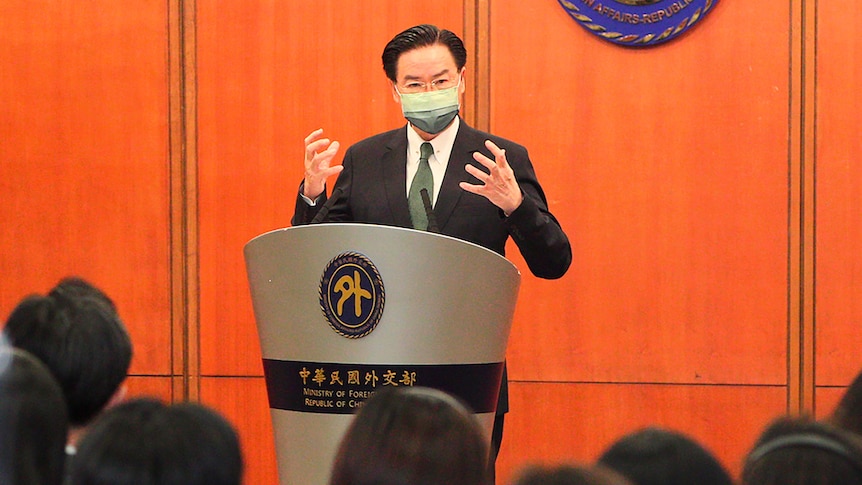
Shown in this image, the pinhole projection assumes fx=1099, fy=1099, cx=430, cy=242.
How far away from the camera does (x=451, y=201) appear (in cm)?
257

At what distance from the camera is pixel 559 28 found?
421cm

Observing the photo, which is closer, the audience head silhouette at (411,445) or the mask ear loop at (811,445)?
the mask ear loop at (811,445)

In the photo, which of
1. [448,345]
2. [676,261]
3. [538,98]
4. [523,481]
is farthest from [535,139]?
[523,481]

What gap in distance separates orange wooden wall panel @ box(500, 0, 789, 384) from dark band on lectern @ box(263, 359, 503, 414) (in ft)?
7.08

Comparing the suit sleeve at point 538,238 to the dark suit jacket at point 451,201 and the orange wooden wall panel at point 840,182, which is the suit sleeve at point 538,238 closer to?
the dark suit jacket at point 451,201

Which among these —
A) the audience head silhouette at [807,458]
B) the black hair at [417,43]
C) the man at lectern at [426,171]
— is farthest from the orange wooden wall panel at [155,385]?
the audience head silhouette at [807,458]

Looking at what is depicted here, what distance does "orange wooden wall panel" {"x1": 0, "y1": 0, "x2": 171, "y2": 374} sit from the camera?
14.4 ft

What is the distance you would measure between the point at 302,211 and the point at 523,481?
5.46 feet

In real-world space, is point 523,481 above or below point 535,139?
below

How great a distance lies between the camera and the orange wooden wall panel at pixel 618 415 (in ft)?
13.6

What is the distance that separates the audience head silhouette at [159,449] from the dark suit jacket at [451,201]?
136 cm

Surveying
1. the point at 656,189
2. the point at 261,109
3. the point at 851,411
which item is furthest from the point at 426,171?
the point at 261,109

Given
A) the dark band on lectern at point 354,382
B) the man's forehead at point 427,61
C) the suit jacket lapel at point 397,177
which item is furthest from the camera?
the man's forehead at point 427,61

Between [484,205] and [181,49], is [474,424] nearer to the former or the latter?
[484,205]
